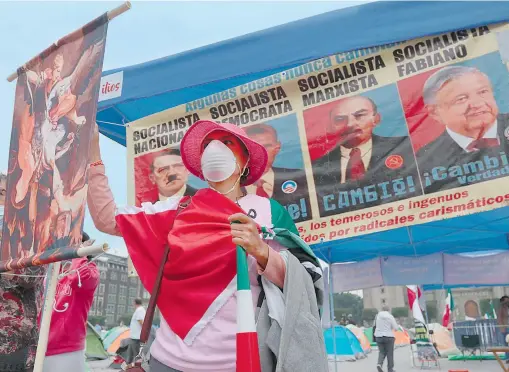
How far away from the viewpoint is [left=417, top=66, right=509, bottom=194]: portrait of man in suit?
327 cm

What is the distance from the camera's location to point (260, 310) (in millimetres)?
1444

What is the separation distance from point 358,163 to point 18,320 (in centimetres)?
282

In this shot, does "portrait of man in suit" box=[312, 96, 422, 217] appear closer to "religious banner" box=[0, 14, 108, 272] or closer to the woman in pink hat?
the woman in pink hat

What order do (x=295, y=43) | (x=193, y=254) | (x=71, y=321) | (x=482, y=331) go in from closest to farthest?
(x=193, y=254) < (x=71, y=321) < (x=295, y=43) < (x=482, y=331)

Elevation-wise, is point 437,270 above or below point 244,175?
above

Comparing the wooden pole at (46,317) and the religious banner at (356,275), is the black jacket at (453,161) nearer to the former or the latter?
the wooden pole at (46,317)

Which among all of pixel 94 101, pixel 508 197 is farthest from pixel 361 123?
pixel 94 101

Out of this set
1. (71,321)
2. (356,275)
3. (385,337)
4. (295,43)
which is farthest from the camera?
(385,337)

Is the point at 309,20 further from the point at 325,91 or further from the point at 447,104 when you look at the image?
the point at 447,104

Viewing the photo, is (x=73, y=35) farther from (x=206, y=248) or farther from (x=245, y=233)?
(x=245, y=233)

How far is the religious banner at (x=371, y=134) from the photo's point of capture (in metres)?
3.29

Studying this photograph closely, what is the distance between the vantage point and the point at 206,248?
1491 millimetres

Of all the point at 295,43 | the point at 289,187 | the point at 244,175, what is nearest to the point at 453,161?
the point at 289,187

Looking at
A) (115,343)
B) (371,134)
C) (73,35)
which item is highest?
(371,134)
